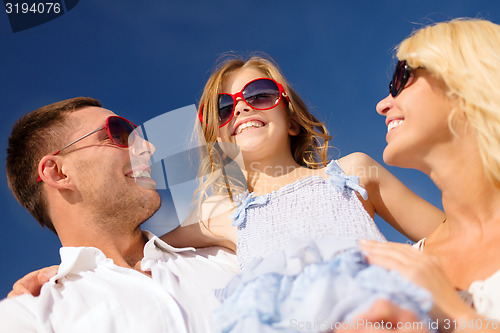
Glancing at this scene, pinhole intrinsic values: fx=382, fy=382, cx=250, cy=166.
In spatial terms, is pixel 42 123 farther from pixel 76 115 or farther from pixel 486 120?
pixel 486 120

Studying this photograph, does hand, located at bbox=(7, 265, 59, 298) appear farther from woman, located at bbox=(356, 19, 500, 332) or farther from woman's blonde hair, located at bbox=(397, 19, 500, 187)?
woman's blonde hair, located at bbox=(397, 19, 500, 187)

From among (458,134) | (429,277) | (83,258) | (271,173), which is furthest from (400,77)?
(83,258)

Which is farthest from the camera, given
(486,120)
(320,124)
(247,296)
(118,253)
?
(320,124)

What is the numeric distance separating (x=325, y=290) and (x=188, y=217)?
213 cm

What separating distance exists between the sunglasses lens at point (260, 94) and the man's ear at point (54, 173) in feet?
5.65

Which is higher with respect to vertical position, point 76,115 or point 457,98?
point 76,115

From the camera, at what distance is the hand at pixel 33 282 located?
99.3 inches

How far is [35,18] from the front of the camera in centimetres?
467

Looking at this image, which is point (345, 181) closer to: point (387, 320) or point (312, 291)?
point (312, 291)

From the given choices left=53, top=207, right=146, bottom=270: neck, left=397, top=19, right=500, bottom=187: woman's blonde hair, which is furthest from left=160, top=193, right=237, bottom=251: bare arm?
left=397, top=19, right=500, bottom=187: woman's blonde hair

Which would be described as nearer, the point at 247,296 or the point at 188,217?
the point at 247,296

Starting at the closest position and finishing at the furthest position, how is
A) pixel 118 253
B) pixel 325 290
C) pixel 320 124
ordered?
pixel 325 290, pixel 118 253, pixel 320 124

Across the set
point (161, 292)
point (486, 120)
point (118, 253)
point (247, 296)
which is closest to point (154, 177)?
point (118, 253)

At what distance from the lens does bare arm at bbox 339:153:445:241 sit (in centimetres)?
304
